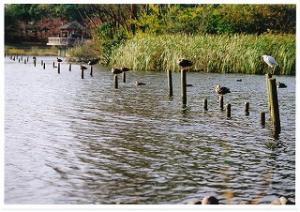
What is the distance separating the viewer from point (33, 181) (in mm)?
6730

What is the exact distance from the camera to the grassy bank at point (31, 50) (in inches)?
1304

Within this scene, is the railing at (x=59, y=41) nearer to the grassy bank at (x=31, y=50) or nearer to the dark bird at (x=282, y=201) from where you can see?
the grassy bank at (x=31, y=50)

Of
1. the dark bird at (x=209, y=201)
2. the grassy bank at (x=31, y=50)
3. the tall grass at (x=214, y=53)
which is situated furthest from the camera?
the grassy bank at (x=31, y=50)

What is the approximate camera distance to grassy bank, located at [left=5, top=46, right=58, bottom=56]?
33.1 metres

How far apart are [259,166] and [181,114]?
454 centimetres

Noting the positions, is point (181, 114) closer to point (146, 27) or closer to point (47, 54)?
point (146, 27)

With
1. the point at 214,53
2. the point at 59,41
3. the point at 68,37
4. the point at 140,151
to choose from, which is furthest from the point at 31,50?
the point at 140,151

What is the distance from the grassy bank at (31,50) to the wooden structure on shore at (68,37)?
2.03ft

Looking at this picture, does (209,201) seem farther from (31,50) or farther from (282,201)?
(31,50)

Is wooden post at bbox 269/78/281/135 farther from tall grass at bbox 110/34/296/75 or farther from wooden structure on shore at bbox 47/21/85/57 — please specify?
wooden structure on shore at bbox 47/21/85/57

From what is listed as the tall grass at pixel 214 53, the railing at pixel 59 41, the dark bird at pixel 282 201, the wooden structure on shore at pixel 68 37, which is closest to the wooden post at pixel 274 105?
the dark bird at pixel 282 201

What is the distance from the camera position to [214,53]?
2197 centimetres

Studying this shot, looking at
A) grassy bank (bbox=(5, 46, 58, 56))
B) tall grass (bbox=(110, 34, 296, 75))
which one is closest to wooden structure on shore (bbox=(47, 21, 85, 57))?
grassy bank (bbox=(5, 46, 58, 56))
